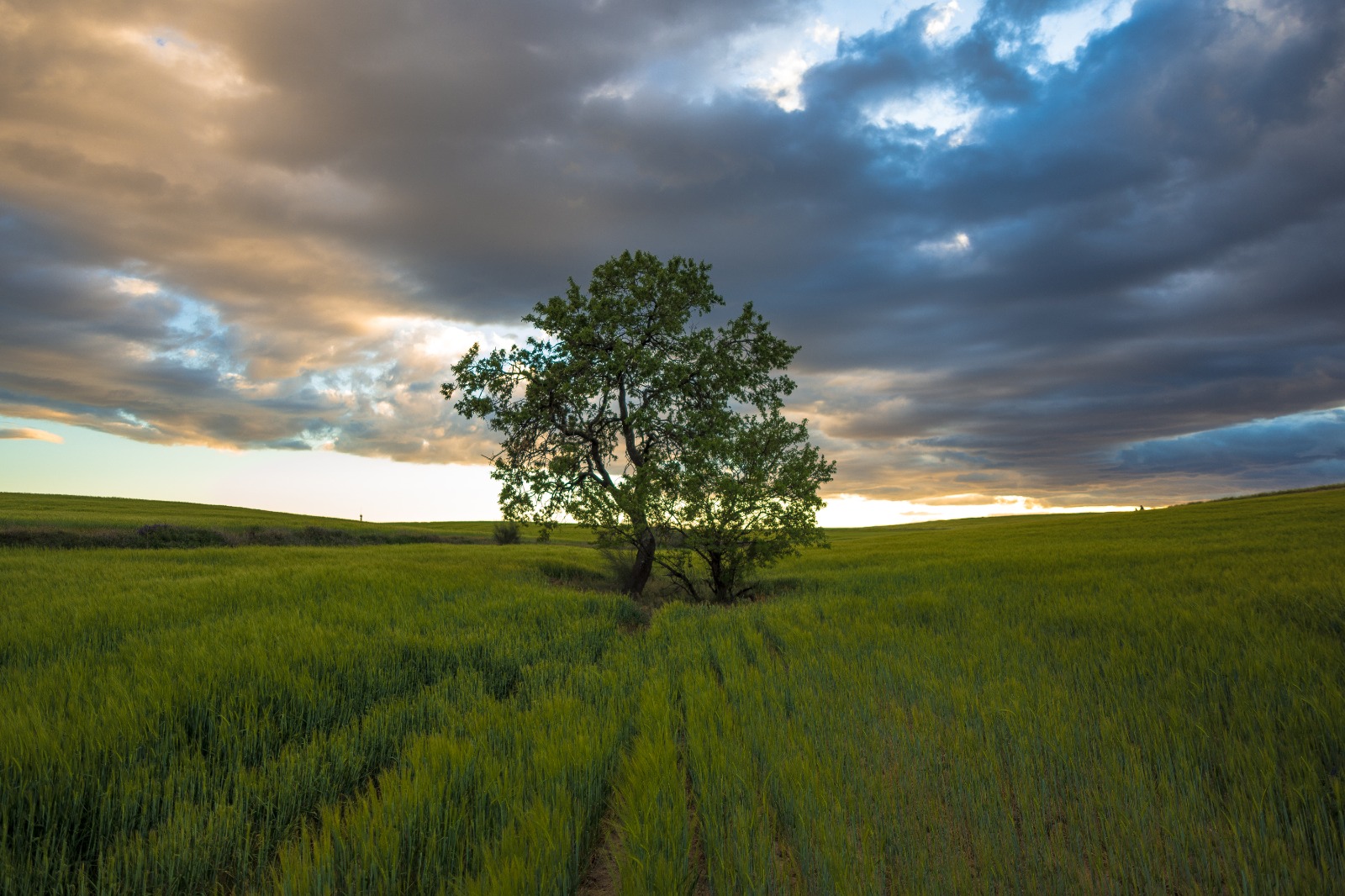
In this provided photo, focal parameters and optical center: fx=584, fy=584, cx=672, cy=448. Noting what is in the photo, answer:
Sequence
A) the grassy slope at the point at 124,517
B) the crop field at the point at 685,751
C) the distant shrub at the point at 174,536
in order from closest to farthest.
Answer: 1. the crop field at the point at 685,751
2. the distant shrub at the point at 174,536
3. the grassy slope at the point at 124,517

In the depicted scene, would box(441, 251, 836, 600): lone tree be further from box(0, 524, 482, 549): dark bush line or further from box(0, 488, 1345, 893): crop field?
box(0, 524, 482, 549): dark bush line

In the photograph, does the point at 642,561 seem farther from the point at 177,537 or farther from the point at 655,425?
the point at 177,537

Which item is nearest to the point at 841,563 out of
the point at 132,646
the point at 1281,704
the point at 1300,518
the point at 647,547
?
the point at 647,547

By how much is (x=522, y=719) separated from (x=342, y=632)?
4924 mm

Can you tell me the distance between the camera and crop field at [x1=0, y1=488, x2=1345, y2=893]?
9.64 ft

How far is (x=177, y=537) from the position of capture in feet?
86.3

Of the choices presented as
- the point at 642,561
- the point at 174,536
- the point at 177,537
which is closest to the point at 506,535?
the point at 177,537

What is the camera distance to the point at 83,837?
11.8ft

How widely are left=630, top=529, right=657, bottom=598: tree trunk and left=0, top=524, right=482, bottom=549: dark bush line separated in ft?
65.6

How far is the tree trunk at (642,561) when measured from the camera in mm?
16656

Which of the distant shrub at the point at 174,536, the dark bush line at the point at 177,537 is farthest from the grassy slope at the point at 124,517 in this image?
the distant shrub at the point at 174,536

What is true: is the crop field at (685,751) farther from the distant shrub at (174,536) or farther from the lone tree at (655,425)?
the distant shrub at (174,536)

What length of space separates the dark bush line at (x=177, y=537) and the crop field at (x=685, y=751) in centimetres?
1803

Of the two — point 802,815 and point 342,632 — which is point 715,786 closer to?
point 802,815
